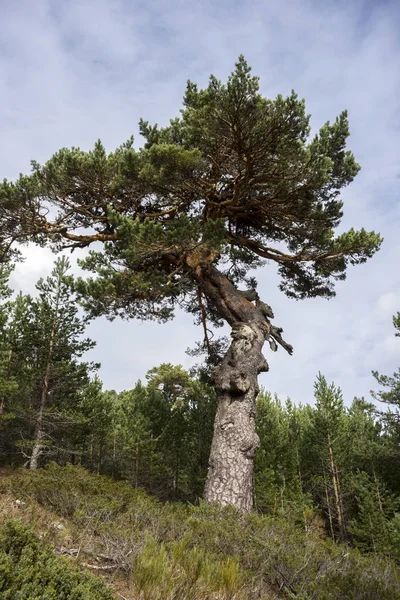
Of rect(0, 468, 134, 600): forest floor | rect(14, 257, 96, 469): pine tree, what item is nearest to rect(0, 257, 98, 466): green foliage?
rect(14, 257, 96, 469): pine tree

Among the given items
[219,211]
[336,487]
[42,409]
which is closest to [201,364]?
[219,211]

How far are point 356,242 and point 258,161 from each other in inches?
138

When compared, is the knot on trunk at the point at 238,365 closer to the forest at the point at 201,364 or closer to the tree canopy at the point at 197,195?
the forest at the point at 201,364

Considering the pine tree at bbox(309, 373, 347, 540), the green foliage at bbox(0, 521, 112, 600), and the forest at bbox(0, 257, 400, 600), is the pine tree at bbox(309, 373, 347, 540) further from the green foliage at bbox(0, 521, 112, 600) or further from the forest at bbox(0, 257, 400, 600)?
the green foliage at bbox(0, 521, 112, 600)

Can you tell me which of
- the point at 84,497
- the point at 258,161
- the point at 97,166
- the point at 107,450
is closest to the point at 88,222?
the point at 97,166

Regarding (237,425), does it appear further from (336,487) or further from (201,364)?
(336,487)

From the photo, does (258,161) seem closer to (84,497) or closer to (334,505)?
(84,497)

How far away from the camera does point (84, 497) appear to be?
5.89 metres

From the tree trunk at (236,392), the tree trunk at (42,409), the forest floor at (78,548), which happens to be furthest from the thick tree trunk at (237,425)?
the tree trunk at (42,409)

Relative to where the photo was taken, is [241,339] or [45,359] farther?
[45,359]

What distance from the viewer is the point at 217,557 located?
3912mm

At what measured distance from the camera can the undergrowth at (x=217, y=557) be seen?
10.7ft

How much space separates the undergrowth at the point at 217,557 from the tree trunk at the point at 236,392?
6.08ft

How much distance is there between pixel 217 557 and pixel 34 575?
2.24 m
